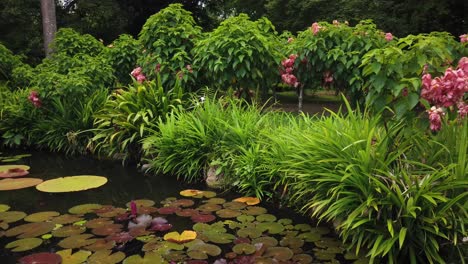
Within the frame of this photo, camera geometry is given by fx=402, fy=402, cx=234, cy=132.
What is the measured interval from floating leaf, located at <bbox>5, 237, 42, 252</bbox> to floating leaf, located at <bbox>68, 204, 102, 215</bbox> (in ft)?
2.10

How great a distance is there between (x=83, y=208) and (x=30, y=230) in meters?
0.60

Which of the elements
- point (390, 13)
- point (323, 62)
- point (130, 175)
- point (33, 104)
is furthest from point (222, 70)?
point (390, 13)

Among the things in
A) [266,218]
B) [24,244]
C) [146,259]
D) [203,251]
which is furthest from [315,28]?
[24,244]

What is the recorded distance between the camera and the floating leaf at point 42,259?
2.80 meters

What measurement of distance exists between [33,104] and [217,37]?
132 inches

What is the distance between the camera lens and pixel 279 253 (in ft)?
9.68

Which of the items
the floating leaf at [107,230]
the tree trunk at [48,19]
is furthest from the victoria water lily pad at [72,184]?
the tree trunk at [48,19]

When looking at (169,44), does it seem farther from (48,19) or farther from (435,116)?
(48,19)

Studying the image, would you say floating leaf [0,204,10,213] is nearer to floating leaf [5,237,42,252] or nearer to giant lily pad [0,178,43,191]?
giant lily pad [0,178,43,191]

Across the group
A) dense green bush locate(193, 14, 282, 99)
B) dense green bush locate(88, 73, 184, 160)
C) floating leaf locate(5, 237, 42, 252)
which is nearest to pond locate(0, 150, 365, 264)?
floating leaf locate(5, 237, 42, 252)

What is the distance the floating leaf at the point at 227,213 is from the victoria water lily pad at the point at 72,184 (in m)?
1.74

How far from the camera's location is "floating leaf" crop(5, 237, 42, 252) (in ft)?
10.1

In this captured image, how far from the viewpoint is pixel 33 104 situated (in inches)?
261

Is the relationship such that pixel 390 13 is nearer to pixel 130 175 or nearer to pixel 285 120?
pixel 285 120
